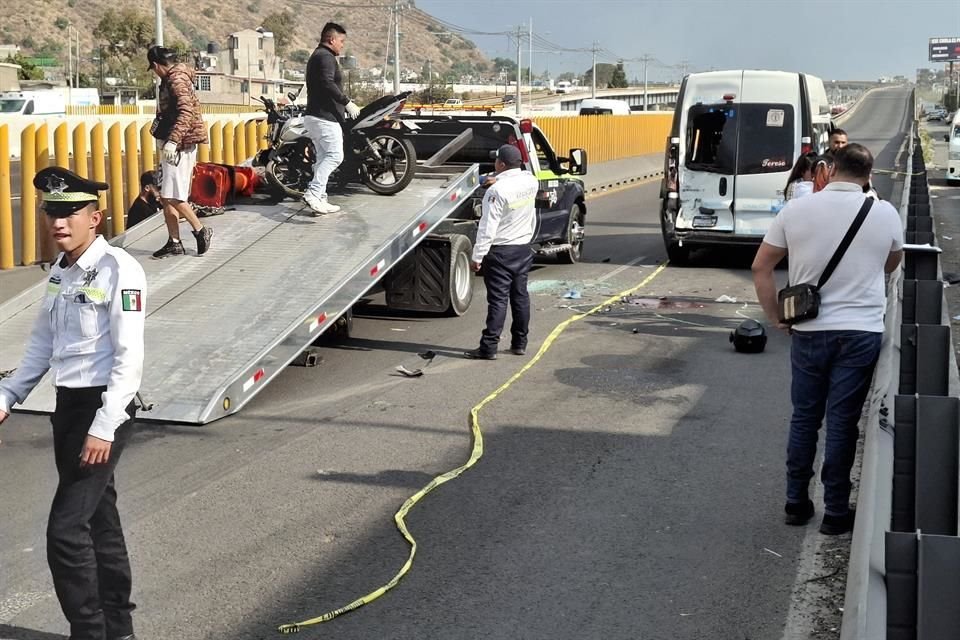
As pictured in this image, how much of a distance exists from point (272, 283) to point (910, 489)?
5.69 m

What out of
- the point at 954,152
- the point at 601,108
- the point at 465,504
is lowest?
the point at 465,504

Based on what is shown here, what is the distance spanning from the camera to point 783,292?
630cm

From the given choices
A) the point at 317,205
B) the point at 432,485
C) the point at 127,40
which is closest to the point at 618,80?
the point at 127,40

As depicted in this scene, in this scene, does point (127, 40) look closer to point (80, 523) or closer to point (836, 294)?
point (836, 294)

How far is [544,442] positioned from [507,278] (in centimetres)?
297

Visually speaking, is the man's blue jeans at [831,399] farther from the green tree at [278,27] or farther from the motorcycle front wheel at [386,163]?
the green tree at [278,27]

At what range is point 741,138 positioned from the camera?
1662 centimetres

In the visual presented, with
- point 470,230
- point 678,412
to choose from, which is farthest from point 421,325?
point 678,412

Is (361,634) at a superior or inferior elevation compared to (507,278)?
inferior

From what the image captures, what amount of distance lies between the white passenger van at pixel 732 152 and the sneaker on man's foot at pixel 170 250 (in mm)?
7650

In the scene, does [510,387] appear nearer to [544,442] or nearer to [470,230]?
[544,442]

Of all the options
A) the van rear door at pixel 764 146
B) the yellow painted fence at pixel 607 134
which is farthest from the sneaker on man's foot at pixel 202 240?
the yellow painted fence at pixel 607 134

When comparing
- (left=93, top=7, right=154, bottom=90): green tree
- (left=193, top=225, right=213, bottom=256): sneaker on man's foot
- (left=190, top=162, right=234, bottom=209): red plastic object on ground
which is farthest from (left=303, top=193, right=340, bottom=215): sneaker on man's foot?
(left=93, top=7, right=154, bottom=90): green tree

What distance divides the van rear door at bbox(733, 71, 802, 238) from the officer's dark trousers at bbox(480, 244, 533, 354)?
631 centimetres
